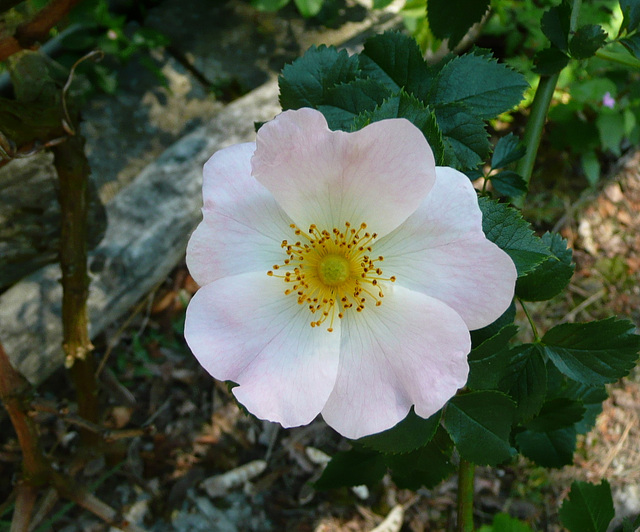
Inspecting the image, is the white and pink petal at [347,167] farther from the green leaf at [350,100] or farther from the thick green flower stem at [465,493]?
the thick green flower stem at [465,493]

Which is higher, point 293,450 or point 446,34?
point 446,34

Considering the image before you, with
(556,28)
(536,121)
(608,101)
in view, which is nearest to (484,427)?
(536,121)

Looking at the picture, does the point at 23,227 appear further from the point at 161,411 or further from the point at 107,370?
the point at 161,411

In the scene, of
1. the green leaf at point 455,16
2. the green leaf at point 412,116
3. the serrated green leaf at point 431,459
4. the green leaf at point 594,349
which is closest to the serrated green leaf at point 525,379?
the green leaf at point 594,349

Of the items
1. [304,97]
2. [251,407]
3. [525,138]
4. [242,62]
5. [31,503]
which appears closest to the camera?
[251,407]

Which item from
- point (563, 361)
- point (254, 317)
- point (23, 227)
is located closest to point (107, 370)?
point (23, 227)

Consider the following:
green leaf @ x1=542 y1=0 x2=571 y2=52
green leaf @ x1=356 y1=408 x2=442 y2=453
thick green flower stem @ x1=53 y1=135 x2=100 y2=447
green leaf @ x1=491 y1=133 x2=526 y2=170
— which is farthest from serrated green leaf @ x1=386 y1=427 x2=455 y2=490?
thick green flower stem @ x1=53 y1=135 x2=100 y2=447

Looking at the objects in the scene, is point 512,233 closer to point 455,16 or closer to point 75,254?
point 455,16
